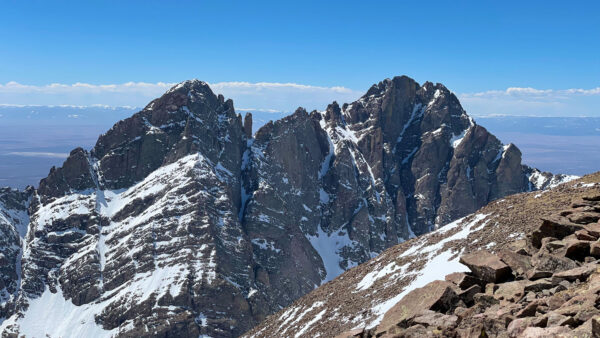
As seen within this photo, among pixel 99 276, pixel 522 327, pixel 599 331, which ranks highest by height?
pixel 599 331

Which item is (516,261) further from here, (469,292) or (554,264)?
(469,292)

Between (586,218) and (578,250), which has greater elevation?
(586,218)

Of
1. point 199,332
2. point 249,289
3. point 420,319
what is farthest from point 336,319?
point 249,289

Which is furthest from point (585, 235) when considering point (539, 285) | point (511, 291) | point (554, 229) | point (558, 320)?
point (558, 320)

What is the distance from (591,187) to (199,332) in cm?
16239

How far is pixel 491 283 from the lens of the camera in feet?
71.3

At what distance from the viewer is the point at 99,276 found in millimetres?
194125

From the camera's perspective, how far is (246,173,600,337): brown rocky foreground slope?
53.5 feet

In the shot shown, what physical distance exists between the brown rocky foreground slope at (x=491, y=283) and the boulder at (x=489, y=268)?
0.15ft

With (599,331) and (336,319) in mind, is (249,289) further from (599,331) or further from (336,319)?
(599,331)

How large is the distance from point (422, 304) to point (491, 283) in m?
3.30

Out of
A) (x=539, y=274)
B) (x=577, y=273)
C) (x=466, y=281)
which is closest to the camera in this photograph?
(x=577, y=273)

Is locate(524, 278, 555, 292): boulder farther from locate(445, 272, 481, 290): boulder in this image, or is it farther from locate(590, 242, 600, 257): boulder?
locate(445, 272, 481, 290): boulder

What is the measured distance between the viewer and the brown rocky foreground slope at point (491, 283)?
16.3 metres
